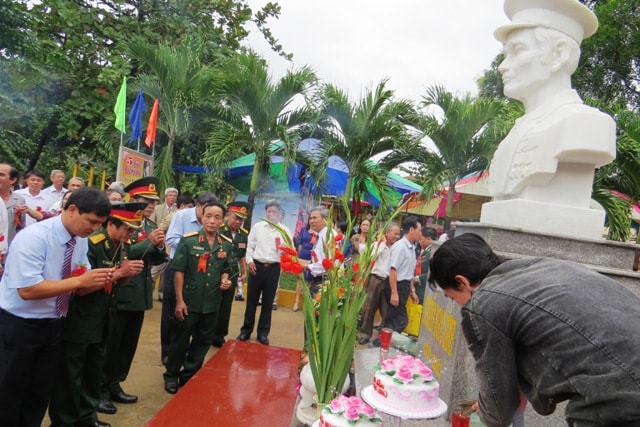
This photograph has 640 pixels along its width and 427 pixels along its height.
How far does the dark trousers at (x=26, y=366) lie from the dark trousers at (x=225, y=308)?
2087 millimetres

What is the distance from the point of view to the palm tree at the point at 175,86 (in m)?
7.27

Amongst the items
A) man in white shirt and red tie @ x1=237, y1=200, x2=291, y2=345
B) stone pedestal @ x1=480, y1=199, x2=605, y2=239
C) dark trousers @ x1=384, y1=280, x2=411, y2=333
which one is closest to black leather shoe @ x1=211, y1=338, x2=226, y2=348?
man in white shirt and red tie @ x1=237, y1=200, x2=291, y2=345

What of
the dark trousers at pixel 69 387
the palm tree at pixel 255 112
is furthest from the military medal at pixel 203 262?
the palm tree at pixel 255 112

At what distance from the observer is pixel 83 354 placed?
2592mm

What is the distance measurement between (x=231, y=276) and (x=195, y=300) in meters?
0.78

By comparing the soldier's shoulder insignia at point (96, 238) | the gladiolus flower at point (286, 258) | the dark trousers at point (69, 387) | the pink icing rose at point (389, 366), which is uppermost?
the gladiolus flower at point (286, 258)

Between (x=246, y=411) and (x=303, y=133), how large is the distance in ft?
18.2

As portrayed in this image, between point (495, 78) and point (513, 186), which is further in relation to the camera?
point (495, 78)

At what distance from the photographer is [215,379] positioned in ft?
11.0

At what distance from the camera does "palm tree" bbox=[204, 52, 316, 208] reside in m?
7.19

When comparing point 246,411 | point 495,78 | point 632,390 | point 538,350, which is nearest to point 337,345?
point 246,411

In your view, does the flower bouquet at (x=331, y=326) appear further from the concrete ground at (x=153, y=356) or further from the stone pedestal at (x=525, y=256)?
the concrete ground at (x=153, y=356)

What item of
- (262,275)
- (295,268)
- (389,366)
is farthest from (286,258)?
(262,275)

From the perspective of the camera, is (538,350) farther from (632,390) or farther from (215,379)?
(215,379)
